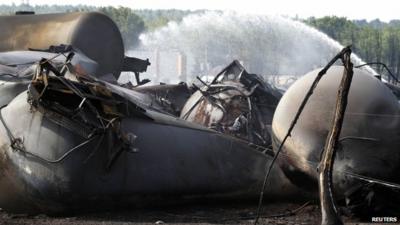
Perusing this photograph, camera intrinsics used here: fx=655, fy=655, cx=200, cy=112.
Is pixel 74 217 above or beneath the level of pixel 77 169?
beneath

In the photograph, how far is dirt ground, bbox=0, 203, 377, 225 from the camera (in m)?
7.15

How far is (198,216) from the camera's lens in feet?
24.7

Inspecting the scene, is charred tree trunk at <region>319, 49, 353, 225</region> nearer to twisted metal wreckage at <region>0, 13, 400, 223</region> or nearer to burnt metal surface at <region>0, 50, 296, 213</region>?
twisted metal wreckage at <region>0, 13, 400, 223</region>

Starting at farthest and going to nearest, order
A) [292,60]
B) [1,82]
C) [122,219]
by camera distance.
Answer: [292,60] → [1,82] → [122,219]

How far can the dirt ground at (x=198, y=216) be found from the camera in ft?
23.5

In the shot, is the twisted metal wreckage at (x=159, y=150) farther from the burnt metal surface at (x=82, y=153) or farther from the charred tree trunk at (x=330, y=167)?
the charred tree trunk at (x=330, y=167)

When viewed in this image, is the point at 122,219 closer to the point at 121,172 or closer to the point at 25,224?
the point at 121,172

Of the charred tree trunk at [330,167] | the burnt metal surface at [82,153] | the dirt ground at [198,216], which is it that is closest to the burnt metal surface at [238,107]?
the dirt ground at [198,216]

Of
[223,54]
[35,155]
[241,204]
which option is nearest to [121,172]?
[35,155]

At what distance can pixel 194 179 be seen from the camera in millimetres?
7836

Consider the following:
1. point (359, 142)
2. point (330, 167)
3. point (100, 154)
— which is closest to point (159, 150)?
point (100, 154)

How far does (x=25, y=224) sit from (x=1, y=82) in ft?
8.36

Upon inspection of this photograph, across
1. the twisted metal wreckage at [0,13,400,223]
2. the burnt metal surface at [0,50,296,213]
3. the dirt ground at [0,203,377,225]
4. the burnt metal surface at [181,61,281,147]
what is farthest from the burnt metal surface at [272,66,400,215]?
the burnt metal surface at [181,61,281,147]

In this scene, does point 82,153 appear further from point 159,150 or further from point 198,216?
point 198,216
